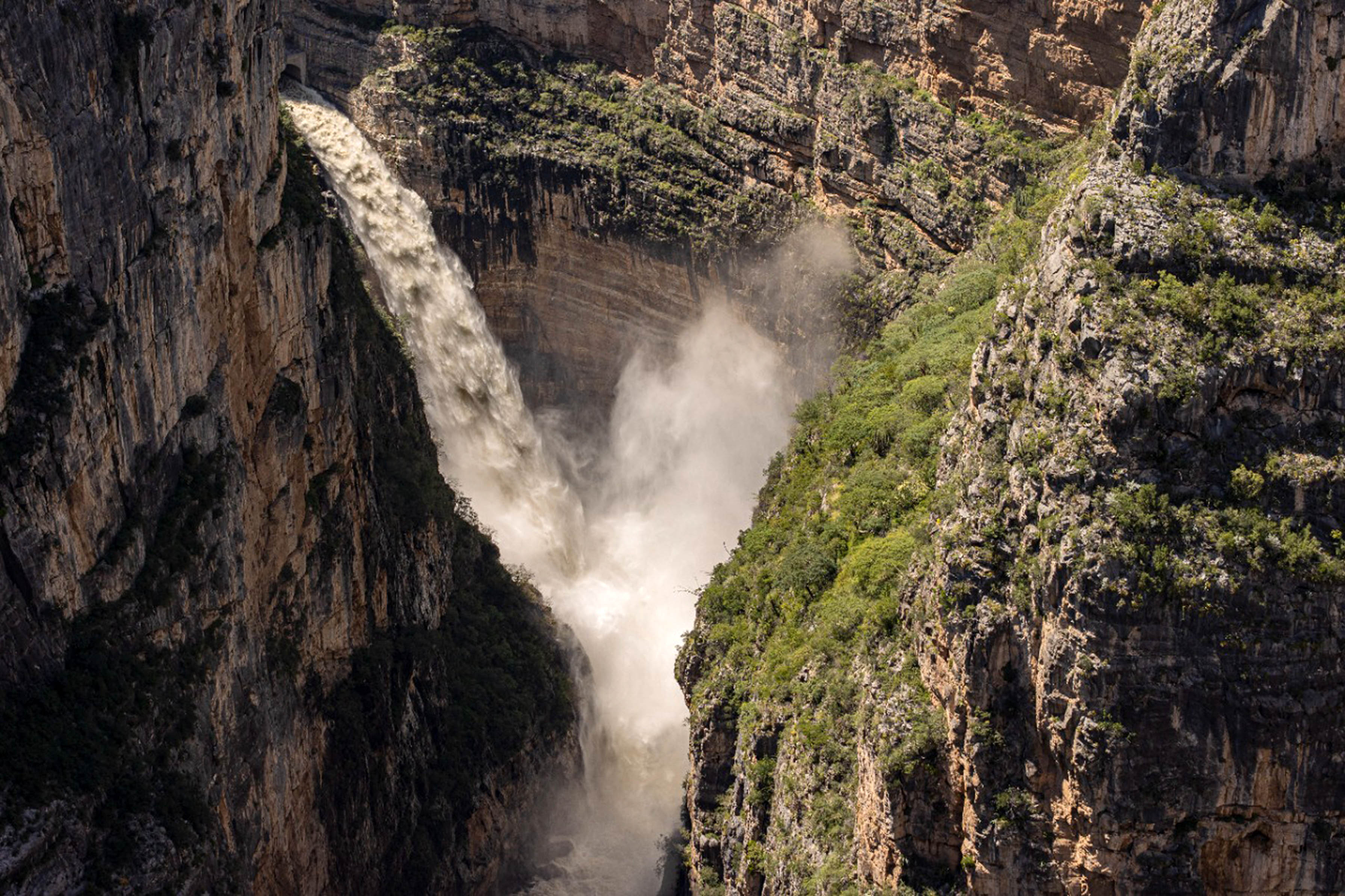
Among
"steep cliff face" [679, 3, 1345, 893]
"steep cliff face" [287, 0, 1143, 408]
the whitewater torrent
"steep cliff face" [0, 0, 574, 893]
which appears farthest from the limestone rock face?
the whitewater torrent

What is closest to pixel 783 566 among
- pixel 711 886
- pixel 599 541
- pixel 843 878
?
pixel 711 886

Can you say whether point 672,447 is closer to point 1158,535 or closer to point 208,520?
point 208,520

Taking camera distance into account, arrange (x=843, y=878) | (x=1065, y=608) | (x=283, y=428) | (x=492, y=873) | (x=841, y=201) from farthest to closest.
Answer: (x=841, y=201)
(x=492, y=873)
(x=283, y=428)
(x=843, y=878)
(x=1065, y=608)

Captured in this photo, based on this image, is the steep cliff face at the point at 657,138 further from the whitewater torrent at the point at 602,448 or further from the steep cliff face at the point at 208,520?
the steep cliff face at the point at 208,520

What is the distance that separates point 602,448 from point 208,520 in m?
33.5

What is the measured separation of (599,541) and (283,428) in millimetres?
26363

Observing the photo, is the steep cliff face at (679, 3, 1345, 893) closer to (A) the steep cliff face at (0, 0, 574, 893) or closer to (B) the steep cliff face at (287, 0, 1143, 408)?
(A) the steep cliff face at (0, 0, 574, 893)

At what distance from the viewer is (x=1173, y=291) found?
110ft

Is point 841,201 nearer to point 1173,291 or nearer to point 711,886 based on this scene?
point 711,886

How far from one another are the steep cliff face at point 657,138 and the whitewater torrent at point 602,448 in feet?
4.44

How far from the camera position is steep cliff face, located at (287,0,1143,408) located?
199ft

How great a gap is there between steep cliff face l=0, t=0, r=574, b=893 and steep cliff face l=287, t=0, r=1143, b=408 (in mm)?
15093

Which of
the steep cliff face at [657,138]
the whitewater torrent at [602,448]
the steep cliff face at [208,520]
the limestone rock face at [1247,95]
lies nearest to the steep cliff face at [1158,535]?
the limestone rock face at [1247,95]

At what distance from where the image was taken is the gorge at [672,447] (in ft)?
109
